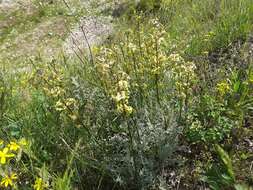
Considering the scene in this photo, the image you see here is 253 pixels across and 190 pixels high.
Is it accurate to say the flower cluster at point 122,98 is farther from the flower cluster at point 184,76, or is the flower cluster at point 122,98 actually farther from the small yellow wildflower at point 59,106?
the flower cluster at point 184,76

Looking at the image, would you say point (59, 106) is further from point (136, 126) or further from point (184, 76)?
point (184, 76)

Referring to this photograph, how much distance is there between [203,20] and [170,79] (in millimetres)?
2447

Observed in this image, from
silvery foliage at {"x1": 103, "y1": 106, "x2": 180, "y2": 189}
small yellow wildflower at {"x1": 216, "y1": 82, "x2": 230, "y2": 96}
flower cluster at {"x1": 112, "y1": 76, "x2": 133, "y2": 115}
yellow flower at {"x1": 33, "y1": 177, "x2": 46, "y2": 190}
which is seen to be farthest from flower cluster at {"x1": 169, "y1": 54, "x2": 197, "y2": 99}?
yellow flower at {"x1": 33, "y1": 177, "x2": 46, "y2": 190}

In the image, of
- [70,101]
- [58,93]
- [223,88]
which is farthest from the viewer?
[223,88]

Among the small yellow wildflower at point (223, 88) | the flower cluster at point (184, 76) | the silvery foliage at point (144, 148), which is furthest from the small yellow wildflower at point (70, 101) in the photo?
the small yellow wildflower at point (223, 88)

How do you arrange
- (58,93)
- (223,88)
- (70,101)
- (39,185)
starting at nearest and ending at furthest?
(39,185) < (58,93) < (70,101) < (223,88)

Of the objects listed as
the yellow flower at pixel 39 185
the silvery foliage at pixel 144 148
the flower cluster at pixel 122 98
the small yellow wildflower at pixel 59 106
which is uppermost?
the flower cluster at pixel 122 98

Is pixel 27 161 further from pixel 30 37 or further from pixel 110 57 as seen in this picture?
pixel 30 37

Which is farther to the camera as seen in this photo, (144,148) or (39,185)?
(144,148)

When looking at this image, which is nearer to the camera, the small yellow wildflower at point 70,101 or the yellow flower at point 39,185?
the yellow flower at point 39,185

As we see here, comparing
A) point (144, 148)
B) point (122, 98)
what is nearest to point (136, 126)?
point (144, 148)

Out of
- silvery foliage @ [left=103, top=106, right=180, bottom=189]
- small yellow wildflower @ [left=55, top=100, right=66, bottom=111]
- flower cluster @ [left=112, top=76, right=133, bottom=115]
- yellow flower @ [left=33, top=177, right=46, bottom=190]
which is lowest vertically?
silvery foliage @ [left=103, top=106, right=180, bottom=189]

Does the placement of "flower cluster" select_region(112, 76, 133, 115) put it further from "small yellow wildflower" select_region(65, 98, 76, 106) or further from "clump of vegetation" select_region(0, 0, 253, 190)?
"small yellow wildflower" select_region(65, 98, 76, 106)

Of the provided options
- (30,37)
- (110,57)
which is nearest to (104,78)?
(110,57)
